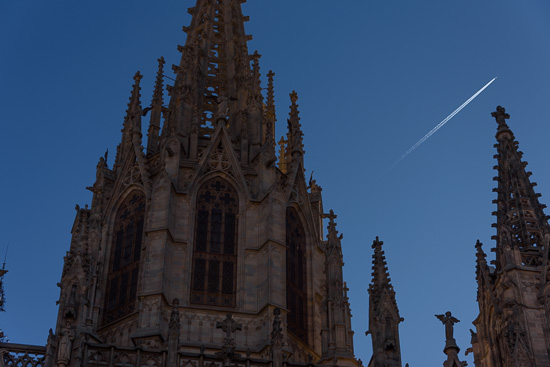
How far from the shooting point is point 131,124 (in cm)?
5069

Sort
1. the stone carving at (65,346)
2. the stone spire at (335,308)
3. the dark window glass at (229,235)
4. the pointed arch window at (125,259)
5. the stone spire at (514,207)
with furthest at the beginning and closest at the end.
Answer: the dark window glass at (229,235)
the pointed arch window at (125,259)
the stone spire at (335,308)
the stone spire at (514,207)
the stone carving at (65,346)

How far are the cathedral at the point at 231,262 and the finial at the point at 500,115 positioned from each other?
54 millimetres

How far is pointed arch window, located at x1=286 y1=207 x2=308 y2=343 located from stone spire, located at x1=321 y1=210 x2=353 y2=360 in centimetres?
99

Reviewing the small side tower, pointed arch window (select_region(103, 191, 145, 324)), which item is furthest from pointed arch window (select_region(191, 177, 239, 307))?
the small side tower

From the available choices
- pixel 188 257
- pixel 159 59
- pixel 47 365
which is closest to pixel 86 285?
pixel 47 365

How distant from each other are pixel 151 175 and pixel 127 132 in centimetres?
420

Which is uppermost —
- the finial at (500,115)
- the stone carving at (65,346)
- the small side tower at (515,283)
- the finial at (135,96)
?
the finial at (135,96)

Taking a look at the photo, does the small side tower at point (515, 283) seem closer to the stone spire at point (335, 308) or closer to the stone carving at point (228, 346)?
the stone spire at point (335, 308)

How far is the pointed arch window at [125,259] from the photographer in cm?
4325

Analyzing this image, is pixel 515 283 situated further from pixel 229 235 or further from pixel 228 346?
pixel 229 235

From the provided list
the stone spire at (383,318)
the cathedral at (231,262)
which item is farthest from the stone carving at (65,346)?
the stone spire at (383,318)

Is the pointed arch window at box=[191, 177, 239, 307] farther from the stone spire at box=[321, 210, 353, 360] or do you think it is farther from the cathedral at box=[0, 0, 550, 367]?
the stone spire at box=[321, 210, 353, 360]

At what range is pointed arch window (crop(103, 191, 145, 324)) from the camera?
43.2 m

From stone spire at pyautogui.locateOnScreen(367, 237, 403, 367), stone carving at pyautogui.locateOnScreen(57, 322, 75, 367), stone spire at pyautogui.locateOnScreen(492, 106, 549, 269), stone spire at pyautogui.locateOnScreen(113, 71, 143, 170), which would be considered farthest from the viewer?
stone spire at pyautogui.locateOnScreen(113, 71, 143, 170)
